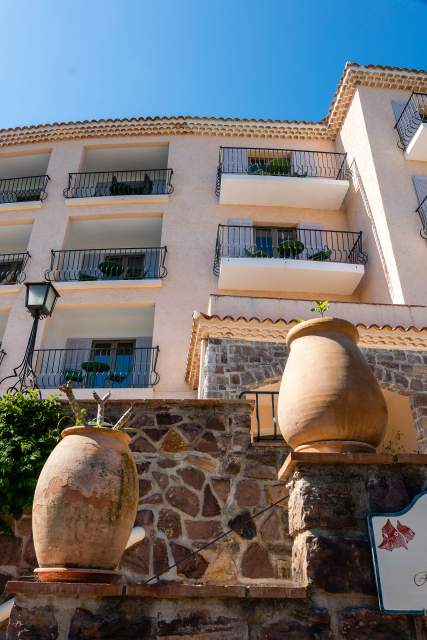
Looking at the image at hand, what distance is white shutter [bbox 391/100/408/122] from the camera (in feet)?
45.8

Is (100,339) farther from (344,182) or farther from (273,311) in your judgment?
(344,182)

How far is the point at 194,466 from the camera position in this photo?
15.7ft

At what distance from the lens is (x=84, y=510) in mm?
2727

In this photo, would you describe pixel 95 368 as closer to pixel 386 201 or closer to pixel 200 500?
pixel 200 500

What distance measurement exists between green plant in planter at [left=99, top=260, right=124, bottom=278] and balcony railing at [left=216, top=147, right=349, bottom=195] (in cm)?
387

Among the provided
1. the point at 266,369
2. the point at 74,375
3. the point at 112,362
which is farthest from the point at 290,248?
the point at 74,375

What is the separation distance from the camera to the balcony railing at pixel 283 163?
1468cm

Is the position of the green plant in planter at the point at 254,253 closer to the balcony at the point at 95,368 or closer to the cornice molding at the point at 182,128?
the balcony at the point at 95,368

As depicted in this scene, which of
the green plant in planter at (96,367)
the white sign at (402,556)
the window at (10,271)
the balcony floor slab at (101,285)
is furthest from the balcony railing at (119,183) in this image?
the white sign at (402,556)

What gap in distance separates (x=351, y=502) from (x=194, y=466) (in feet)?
7.87

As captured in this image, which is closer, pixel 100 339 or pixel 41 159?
pixel 100 339

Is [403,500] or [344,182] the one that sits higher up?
[344,182]

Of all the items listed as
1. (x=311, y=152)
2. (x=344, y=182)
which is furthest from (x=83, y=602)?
(x=311, y=152)

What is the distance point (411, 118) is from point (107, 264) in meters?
9.93
